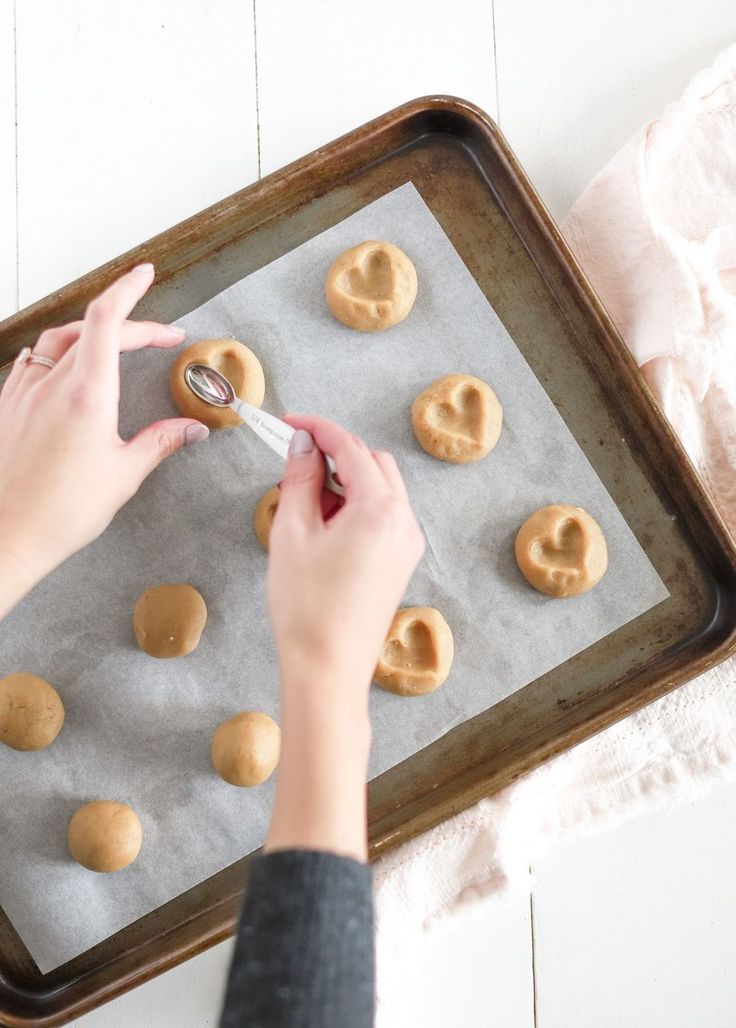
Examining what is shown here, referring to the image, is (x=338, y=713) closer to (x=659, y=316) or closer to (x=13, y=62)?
(x=659, y=316)

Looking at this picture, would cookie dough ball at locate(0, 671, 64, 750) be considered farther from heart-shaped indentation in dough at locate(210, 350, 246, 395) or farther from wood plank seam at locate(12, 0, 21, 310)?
wood plank seam at locate(12, 0, 21, 310)

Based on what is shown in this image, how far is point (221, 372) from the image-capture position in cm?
126

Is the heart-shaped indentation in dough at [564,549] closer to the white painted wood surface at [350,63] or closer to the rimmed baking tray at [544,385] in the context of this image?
the rimmed baking tray at [544,385]

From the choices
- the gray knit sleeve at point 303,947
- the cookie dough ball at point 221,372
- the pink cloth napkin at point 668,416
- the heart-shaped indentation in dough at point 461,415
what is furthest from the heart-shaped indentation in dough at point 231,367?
the gray knit sleeve at point 303,947

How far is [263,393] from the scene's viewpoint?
1.28 meters

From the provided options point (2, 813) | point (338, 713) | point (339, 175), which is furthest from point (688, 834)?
point (339, 175)

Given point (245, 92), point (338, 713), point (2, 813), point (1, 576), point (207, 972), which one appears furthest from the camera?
point (245, 92)

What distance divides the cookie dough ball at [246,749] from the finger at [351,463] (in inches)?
15.6

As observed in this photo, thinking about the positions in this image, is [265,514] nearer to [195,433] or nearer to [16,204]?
[195,433]

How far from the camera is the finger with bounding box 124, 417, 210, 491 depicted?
1.18 meters

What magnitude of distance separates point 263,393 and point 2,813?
2.10 ft

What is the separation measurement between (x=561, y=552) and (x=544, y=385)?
228 millimetres

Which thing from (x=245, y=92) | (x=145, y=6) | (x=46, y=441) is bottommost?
(x=46, y=441)

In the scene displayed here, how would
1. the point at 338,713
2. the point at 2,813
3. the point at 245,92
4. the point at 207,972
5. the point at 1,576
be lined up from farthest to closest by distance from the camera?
the point at 245,92 → the point at 207,972 → the point at 2,813 → the point at 1,576 → the point at 338,713
